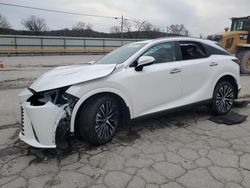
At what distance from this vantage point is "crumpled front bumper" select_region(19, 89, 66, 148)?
3035 mm

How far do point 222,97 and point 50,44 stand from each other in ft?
79.3

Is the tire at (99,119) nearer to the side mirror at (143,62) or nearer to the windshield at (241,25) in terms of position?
the side mirror at (143,62)

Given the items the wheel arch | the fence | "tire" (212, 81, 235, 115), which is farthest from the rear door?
the fence

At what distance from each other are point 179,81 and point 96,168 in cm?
208

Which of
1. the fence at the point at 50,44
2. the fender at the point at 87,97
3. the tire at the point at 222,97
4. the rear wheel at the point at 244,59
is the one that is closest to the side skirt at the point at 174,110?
the tire at the point at 222,97

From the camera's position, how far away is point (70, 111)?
320 cm

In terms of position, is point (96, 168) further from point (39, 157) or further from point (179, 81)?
point (179, 81)

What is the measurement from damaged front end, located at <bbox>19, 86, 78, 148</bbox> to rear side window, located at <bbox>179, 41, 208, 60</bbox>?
7.42 ft

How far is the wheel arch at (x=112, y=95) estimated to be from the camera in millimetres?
3224

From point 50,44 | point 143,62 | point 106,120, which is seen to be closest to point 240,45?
point 143,62

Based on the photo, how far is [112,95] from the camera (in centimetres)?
355

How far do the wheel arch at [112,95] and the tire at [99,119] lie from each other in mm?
62

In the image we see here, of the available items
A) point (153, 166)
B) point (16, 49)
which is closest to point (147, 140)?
point (153, 166)

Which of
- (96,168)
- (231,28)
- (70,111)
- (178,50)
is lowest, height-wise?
(96,168)
